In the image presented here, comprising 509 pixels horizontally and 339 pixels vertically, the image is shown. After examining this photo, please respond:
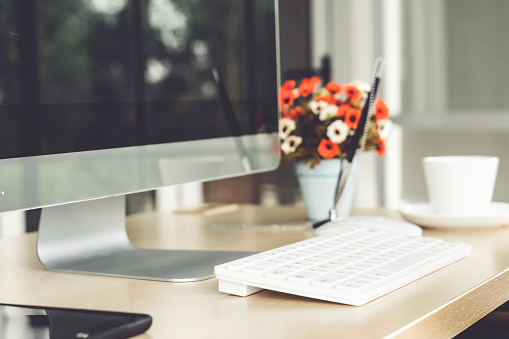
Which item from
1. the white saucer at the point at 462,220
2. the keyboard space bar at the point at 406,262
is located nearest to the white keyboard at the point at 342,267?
the keyboard space bar at the point at 406,262

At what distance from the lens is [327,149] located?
4.38 ft

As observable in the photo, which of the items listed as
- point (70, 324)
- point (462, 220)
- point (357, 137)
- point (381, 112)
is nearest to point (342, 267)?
point (70, 324)

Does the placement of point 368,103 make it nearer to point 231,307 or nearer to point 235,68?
point 235,68

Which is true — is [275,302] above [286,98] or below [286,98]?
below

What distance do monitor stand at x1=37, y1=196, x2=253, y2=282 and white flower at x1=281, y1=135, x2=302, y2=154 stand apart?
0.41m

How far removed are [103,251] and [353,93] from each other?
0.65m

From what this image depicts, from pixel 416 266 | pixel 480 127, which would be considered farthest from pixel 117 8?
pixel 480 127

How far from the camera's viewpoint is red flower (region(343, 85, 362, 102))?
139cm

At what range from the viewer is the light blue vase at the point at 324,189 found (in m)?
1.34

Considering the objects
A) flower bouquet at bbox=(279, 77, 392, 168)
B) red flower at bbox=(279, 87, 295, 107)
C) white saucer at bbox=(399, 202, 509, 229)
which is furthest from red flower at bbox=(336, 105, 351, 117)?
white saucer at bbox=(399, 202, 509, 229)

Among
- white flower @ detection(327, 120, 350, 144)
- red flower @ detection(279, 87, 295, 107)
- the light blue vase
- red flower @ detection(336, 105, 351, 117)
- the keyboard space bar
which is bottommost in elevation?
the keyboard space bar

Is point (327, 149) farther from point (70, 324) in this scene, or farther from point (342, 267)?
point (70, 324)

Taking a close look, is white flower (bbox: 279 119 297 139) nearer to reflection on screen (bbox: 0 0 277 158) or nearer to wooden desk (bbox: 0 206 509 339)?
reflection on screen (bbox: 0 0 277 158)

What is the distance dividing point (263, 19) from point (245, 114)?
0.20 m
